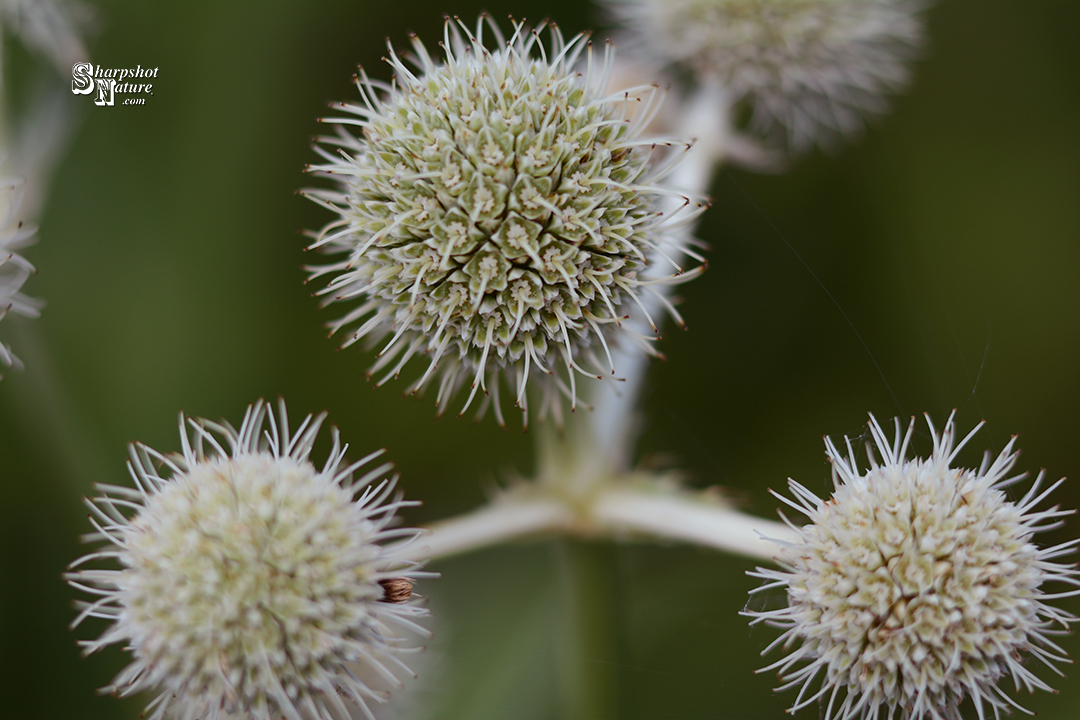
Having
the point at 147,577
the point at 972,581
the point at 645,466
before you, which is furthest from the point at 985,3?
the point at 147,577

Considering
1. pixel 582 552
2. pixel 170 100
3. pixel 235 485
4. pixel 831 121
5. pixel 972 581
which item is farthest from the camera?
pixel 170 100

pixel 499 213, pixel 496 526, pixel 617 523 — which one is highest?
pixel 499 213

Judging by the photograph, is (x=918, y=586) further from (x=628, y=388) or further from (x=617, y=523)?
(x=628, y=388)

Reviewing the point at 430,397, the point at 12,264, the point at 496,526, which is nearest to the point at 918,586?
the point at 496,526

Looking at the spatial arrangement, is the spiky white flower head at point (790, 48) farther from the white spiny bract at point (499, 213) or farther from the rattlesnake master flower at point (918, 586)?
the rattlesnake master flower at point (918, 586)

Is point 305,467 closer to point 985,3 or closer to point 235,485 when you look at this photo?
point 235,485

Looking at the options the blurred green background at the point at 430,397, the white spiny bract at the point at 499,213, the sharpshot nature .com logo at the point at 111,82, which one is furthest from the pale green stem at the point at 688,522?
the sharpshot nature .com logo at the point at 111,82
